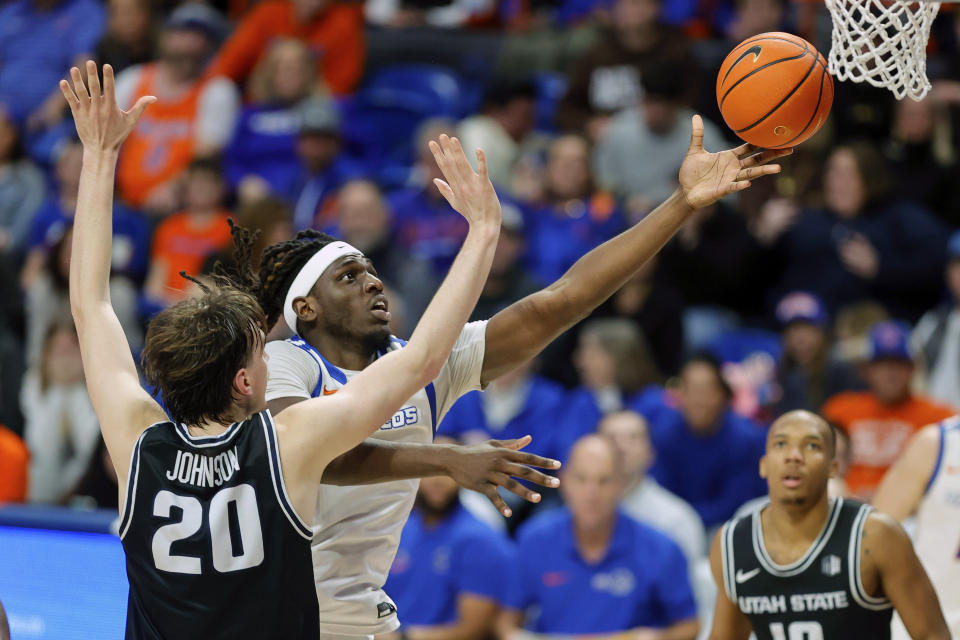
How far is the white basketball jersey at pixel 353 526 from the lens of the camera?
12.8 ft

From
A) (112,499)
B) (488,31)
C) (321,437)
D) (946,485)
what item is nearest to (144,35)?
(488,31)

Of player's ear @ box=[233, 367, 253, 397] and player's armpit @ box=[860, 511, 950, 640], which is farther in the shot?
player's armpit @ box=[860, 511, 950, 640]

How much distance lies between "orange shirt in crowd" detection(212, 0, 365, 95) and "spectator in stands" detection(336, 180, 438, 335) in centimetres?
210

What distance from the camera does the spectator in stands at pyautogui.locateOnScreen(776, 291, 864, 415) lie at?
7.75 meters

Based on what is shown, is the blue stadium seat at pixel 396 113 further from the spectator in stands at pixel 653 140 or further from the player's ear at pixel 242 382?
the player's ear at pixel 242 382

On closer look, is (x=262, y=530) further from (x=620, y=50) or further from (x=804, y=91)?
(x=620, y=50)

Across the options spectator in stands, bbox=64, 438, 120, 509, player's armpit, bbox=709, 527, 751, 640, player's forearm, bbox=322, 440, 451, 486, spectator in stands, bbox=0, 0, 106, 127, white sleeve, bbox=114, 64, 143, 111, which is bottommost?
player's armpit, bbox=709, 527, 751, 640

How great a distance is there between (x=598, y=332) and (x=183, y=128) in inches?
166

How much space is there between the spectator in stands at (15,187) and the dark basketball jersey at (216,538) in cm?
780

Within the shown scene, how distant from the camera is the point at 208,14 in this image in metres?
11.8

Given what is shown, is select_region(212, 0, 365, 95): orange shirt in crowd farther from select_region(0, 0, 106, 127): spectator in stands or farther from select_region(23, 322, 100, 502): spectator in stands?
select_region(23, 322, 100, 502): spectator in stands

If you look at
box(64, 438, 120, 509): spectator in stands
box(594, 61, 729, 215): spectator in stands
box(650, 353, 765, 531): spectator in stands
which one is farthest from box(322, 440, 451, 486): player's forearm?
box(594, 61, 729, 215): spectator in stands

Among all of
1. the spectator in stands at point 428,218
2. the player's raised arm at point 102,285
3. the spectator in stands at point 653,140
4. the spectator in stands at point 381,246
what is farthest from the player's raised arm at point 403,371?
the spectator in stands at point 653,140

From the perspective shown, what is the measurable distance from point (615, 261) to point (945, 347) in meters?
4.45
